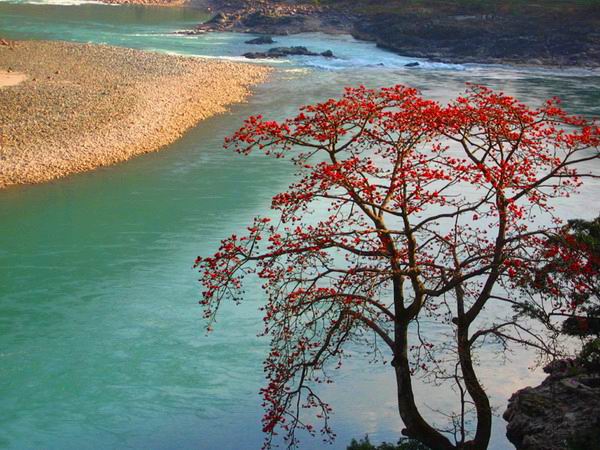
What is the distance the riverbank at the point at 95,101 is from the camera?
22.1 m

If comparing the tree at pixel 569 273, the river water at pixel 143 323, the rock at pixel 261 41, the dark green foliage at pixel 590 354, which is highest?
the rock at pixel 261 41

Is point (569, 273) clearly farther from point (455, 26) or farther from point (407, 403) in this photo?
point (455, 26)

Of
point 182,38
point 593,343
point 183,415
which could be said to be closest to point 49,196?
point 183,415

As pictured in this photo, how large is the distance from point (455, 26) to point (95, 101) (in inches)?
1202

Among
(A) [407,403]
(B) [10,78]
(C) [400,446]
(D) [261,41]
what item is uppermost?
(D) [261,41]

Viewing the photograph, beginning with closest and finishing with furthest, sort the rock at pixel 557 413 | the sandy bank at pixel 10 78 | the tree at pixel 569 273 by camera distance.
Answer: the tree at pixel 569 273 < the rock at pixel 557 413 < the sandy bank at pixel 10 78

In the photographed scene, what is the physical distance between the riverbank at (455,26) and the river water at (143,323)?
1021 inches

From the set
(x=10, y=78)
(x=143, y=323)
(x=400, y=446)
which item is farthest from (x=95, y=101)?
(x=400, y=446)

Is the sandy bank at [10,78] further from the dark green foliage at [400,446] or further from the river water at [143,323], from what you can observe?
the dark green foliage at [400,446]

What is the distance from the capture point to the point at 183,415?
35.1ft

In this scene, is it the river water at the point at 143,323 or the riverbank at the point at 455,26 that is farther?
the riverbank at the point at 455,26

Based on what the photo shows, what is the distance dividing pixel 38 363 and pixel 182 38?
139 feet

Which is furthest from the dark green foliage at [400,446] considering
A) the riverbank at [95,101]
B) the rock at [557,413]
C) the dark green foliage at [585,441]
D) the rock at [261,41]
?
the rock at [261,41]

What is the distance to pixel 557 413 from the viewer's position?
9.11 meters
